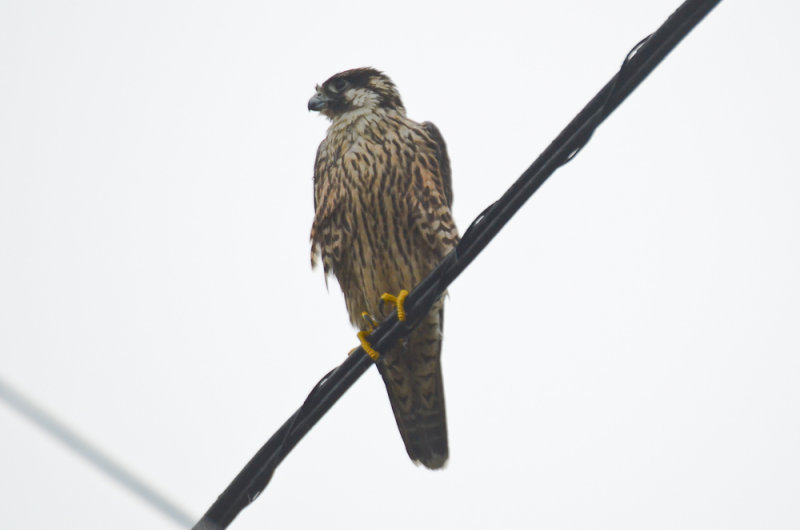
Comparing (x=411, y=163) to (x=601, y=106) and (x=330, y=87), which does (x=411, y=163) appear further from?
(x=601, y=106)

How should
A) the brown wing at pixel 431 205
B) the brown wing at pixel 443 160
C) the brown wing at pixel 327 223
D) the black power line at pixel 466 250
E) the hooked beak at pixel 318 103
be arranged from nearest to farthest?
the black power line at pixel 466 250, the brown wing at pixel 431 205, the brown wing at pixel 327 223, the brown wing at pixel 443 160, the hooked beak at pixel 318 103

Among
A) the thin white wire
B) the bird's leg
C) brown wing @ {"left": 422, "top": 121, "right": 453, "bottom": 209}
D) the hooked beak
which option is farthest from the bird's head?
the thin white wire

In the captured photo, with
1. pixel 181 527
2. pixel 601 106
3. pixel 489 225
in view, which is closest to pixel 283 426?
pixel 181 527

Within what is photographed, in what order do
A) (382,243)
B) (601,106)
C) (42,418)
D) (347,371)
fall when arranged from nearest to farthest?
(42,418)
(601,106)
(347,371)
(382,243)

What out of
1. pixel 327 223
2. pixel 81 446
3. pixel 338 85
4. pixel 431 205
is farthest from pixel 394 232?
pixel 81 446

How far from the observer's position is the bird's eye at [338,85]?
4.61 meters

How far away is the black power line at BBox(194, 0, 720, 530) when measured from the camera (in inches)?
86.0

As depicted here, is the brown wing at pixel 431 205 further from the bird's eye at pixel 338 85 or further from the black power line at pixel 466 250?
the black power line at pixel 466 250

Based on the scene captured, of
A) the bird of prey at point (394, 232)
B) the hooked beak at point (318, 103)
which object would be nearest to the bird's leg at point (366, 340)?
the bird of prey at point (394, 232)

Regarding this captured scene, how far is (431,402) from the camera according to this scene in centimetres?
409

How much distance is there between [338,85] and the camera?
15.2 feet

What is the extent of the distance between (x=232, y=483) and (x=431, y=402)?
164cm

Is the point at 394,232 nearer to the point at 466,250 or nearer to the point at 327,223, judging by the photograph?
the point at 327,223

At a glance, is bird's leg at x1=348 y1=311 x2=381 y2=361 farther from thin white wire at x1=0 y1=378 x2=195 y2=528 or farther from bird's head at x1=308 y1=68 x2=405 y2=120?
bird's head at x1=308 y1=68 x2=405 y2=120
